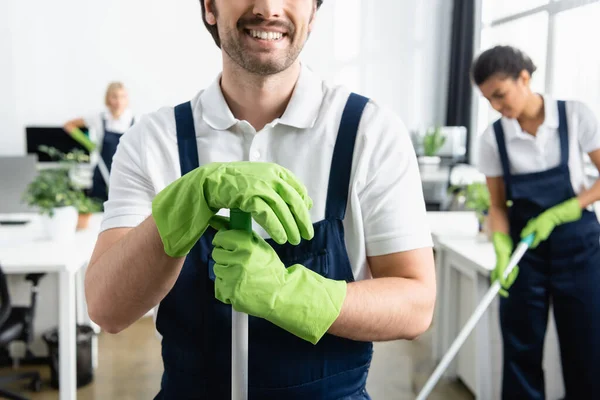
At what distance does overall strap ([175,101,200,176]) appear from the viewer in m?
1.09

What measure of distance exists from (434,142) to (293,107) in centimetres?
435

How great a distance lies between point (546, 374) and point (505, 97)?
1.14 meters

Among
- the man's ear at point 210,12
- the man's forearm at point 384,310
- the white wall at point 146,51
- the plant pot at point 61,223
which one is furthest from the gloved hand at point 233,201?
the white wall at point 146,51

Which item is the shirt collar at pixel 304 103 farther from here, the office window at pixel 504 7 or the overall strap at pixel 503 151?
the office window at pixel 504 7

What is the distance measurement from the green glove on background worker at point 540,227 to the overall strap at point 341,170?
139 cm

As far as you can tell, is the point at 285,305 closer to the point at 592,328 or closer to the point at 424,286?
the point at 424,286

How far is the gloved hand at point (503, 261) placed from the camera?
2.32 metres

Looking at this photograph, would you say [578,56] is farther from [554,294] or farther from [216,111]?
[216,111]

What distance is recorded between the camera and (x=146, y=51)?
5777mm

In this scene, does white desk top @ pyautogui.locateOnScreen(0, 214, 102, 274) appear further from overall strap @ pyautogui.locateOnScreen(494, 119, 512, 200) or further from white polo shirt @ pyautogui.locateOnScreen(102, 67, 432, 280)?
overall strap @ pyautogui.locateOnScreen(494, 119, 512, 200)

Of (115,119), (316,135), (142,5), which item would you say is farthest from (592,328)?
(142,5)

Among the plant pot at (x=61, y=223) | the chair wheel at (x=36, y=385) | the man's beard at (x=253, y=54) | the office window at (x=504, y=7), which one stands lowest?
the chair wheel at (x=36, y=385)

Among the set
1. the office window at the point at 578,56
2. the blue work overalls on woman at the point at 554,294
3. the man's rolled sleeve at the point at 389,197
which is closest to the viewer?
the man's rolled sleeve at the point at 389,197

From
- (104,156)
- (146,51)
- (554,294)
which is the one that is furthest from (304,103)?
(146,51)
